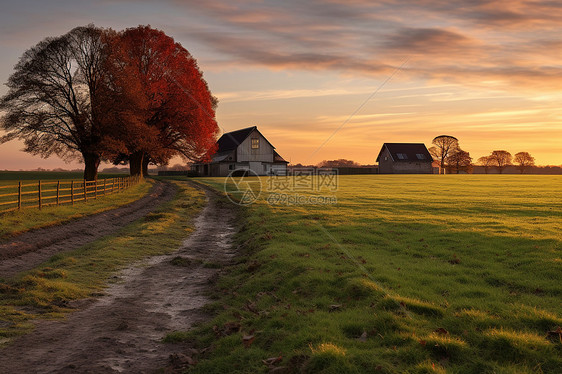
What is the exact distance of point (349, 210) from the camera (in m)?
23.2

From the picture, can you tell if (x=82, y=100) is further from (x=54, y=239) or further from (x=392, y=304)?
(x=392, y=304)

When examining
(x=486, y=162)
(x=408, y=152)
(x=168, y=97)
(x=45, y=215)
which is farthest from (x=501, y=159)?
(x=45, y=215)

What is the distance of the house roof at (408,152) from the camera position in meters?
105

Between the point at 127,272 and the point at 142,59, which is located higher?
the point at 142,59

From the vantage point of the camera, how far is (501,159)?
133 m

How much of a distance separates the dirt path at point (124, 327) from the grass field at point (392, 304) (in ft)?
2.19

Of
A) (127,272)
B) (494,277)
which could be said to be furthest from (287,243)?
(494,277)

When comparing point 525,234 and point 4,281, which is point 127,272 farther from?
point 525,234

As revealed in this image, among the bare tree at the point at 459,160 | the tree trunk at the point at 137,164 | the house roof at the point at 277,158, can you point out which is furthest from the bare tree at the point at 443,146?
the tree trunk at the point at 137,164

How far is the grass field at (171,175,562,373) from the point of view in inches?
227

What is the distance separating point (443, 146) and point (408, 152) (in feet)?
62.4

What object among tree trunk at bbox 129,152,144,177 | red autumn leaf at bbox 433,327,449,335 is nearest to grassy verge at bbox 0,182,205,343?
red autumn leaf at bbox 433,327,449,335

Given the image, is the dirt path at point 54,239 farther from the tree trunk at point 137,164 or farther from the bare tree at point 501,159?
the bare tree at point 501,159

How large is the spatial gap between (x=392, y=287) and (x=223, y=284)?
4.58 meters
